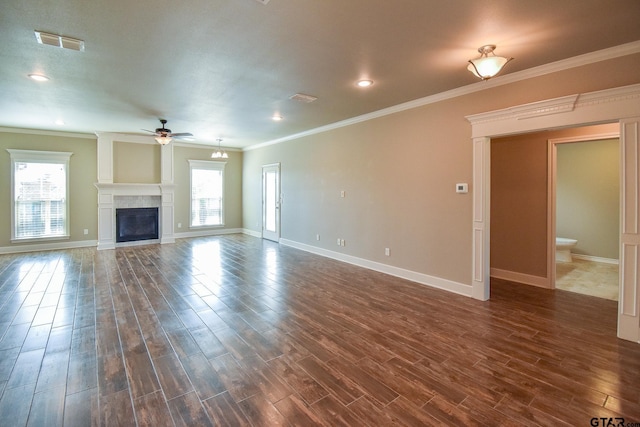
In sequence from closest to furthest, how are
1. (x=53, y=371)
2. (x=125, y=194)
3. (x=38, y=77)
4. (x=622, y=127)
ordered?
(x=53, y=371), (x=622, y=127), (x=38, y=77), (x=125, y=194)

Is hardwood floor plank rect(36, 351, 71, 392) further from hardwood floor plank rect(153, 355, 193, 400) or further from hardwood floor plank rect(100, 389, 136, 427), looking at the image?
hardwood floor plank rect(153, 355, 193, 400)

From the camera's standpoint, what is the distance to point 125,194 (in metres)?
7.80

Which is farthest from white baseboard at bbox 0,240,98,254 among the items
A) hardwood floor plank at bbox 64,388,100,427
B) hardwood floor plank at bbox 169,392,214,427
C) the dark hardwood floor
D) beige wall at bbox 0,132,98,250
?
hardwood floor plank at bbox 169,392,214,427

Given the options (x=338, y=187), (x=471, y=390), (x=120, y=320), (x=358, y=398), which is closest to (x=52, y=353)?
(x=120, y=320)

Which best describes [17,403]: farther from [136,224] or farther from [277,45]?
[136,224]

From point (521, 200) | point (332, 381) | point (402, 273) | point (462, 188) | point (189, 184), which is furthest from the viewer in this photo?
point (189, 184)

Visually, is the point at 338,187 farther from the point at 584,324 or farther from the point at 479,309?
the point at 584,324

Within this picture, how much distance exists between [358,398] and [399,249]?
10.5ft

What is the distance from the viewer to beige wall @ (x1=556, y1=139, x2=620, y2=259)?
19.6ft

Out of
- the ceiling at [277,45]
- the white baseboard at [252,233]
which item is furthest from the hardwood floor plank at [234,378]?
the white baseboard at [252,233]

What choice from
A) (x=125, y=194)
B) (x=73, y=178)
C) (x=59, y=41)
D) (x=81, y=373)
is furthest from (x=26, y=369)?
(x=73, y=178)

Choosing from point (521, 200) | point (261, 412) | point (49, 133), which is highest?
point (49, 133)

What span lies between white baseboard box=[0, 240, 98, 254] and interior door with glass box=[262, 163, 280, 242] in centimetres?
435

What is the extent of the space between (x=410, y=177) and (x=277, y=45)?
2830 mm
